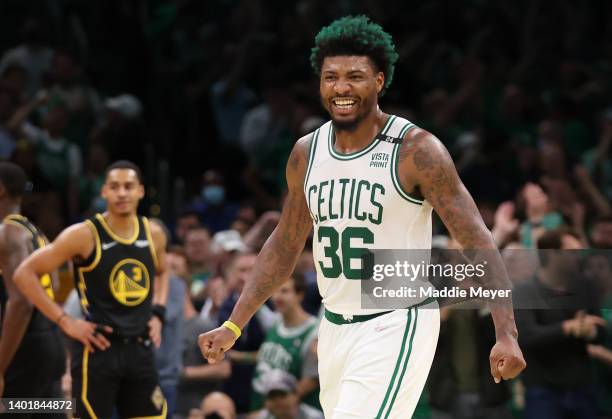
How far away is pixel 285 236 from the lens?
602 cm

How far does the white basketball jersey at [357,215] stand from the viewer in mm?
5535

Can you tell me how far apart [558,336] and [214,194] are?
15.6 feet

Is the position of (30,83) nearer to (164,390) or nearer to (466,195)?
(164,390)

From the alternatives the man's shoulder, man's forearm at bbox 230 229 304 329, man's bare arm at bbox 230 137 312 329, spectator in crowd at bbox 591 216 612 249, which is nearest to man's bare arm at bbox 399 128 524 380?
man's bare arm at bbox 230 137 312 329

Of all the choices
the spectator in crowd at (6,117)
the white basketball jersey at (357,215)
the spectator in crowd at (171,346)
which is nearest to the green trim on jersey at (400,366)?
the white basketball jersey at (357,215)

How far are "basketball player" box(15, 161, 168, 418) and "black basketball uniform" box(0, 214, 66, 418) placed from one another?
16 centimetres

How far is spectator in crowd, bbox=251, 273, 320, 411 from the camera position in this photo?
8.93 m

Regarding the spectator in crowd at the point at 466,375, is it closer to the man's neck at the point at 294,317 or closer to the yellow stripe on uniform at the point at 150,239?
the man's neck at the point at 294,317

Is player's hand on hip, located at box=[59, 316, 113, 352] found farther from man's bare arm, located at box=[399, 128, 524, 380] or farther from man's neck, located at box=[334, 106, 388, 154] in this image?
man's bare arm, located at box=[399, 128, 524, 380]

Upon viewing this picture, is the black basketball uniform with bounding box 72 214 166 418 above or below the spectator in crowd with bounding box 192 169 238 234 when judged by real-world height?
below

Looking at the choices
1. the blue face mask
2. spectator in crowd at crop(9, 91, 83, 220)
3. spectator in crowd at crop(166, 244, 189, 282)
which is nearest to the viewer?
spectator in crowd at crop(166, 244, 189, 282)

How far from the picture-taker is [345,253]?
5.57 m

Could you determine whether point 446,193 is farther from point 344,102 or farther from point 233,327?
point 233,327

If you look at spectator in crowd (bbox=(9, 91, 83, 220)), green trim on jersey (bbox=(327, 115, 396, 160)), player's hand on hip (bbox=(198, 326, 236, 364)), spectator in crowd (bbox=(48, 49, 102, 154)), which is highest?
spectator in crowd (bbox=(48, 49, 102, 154))
